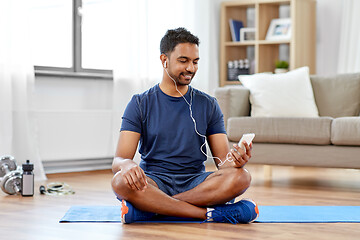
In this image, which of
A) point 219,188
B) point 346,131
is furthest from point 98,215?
point 346,131

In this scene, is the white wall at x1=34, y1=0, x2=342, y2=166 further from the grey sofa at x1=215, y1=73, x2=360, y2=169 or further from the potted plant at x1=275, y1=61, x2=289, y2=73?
the potted plant at x1=275, y1=61, x2=289, y2=73

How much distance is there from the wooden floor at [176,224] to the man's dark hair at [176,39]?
Answer: 0.71 meters

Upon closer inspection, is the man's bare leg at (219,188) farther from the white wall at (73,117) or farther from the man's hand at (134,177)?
the white wall at (73,117)

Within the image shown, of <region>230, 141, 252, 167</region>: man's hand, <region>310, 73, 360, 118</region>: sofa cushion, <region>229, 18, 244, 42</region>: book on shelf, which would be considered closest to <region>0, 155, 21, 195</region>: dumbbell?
<region>230, 141, 252, 167</region>: man's hand

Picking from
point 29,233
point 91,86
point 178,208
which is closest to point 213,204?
point 178,208

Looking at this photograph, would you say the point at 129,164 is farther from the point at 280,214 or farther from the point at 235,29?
the point at 235,29

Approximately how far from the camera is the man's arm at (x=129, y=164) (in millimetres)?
2145

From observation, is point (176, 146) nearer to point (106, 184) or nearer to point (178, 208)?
point (178, 208)

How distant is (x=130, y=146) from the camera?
2412 mm

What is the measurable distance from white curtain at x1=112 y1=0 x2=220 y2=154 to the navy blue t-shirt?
2.22 m

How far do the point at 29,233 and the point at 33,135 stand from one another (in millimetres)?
1940

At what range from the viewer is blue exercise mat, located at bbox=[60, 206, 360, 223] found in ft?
8.09

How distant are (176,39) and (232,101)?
1606mm

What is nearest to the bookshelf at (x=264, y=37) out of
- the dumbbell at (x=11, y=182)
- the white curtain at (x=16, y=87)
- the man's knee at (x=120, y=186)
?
the white curtain at (x=16, y=87)
